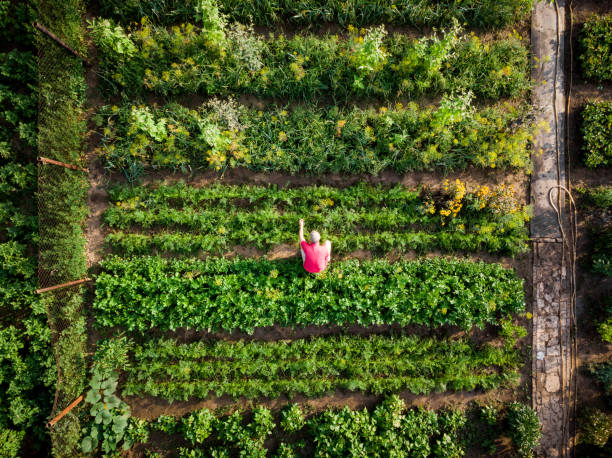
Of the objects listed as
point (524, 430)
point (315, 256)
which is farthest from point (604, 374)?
point (315, 256)

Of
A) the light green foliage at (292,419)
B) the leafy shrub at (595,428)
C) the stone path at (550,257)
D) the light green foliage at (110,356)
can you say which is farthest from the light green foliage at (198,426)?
the leafy shrub at (595,428)

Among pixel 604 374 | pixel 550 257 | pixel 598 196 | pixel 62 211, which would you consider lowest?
pixel 604 374

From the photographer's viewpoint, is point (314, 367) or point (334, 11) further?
point (334, 11)

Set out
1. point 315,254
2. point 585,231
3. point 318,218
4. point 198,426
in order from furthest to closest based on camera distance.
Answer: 1. point 585,231
2. point 318,218
3. point 198,426
4. point 315,254

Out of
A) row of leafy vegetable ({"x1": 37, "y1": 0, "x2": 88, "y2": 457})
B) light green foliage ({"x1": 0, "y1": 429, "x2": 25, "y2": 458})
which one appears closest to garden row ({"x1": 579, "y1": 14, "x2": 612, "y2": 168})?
row of leafy vegetable ({"x1": 37, "y1": 0, "x2": 88, "y2": 457})

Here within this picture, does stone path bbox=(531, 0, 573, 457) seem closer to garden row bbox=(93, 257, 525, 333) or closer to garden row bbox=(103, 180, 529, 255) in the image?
garden row bbox=(103, 180, 529, 255)

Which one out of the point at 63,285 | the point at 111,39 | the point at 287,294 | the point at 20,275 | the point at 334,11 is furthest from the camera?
the point at 334,11

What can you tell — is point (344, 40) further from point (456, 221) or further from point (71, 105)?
point (71, 105)

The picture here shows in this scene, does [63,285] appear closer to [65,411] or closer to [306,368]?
[65,411]
